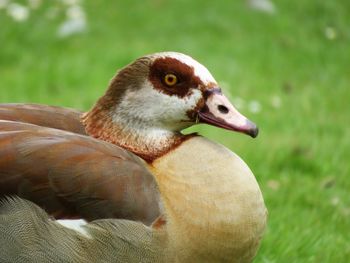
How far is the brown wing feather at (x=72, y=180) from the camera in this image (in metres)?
3.07

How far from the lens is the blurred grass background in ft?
15.6

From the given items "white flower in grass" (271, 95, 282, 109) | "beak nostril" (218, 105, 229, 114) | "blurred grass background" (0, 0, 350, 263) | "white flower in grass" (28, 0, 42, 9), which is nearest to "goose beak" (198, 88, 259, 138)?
"beak nostril" (218, 105, 229, 114)

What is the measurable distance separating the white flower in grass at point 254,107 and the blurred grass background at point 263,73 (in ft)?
0.04

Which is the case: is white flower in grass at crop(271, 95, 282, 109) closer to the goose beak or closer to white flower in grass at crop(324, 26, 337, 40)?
white flower in grass at crop(324, 26, 337, 40)

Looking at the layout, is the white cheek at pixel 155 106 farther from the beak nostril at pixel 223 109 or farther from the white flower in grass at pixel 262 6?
the white flower in grass at pixel 262 6

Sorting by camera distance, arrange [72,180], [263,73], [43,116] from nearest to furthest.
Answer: [72,180], [43,116], [263,73]

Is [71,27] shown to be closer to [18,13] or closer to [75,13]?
[75,13]

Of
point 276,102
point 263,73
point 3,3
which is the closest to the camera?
point 276,102

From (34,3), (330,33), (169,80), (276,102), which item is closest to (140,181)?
(169,80)

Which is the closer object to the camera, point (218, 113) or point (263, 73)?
point (218, 113)

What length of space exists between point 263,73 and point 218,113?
4475mm

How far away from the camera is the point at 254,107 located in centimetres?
668

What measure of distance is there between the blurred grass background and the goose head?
928 mm

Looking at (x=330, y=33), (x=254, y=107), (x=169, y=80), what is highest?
(x=330, y=33)
